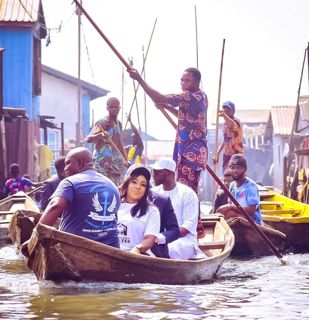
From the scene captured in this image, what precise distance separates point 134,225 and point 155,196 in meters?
0.41

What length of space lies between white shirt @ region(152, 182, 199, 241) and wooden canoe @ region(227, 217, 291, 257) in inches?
71.9

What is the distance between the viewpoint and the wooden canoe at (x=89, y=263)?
6867 mm

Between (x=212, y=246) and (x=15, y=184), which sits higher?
(x=15, y=184)

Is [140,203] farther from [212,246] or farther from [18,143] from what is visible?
[18,143]

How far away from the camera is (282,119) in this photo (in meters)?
40.5

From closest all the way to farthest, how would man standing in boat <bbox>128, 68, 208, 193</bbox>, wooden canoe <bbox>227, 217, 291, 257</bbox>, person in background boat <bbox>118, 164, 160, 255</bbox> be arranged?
person in background boat <bbox>118, 164, 160, 255</bbox>
man standing in boat <bbox>128, 68, 208, 193</bbox>
wooden canoe <bbox>227, 217, 291, 257</bbox>

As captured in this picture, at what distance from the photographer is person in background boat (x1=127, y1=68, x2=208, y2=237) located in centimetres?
961

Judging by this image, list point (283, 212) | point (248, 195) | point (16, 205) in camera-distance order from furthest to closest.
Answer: point (16, 205)
point (283, 212)
point (248, 195)

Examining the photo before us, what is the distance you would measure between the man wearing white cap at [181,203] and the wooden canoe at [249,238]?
1.81 metres

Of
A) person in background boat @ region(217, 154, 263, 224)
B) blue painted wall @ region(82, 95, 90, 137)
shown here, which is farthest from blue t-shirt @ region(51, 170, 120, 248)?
blue painted wall @ region(82, 95, 90, 137)

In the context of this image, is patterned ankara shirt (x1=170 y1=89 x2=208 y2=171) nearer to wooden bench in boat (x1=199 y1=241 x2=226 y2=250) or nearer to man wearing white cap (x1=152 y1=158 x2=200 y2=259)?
man wearing white cap (x1=152 y1=158 x2=200 y2=259)

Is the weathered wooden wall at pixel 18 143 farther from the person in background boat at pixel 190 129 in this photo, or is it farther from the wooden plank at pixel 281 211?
the person in background boat at pixel 190 129

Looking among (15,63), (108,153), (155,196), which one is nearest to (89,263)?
(155,196)

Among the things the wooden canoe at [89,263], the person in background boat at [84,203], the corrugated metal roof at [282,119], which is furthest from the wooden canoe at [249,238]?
the corrugated metal roof at [282,119]
